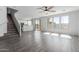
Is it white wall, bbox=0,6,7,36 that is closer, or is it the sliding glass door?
white wall, bbox=0,6,7,36

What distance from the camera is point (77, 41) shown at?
2518 mm

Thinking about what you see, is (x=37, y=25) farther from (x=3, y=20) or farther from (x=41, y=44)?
(x=3, y=20)

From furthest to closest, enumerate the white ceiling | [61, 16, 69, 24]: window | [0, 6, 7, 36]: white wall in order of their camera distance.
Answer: [61, 16, 69, 24]: window < the white ceiling < [0, 6, 7, 36]: white wall

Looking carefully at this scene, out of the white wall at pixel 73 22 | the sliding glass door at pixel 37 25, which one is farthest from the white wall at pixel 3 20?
the white wall at pixel 73 22

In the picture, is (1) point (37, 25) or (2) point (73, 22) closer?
(2) point (73, 22)

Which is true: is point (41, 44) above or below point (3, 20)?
below

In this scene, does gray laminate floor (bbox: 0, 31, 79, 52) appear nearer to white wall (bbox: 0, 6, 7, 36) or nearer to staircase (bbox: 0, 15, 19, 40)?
staircase (bbox: 0, 15, 19, 40)

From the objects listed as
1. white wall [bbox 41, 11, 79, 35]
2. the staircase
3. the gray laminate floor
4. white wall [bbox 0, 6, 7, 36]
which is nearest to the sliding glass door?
white wall [bbox 41, 11, 79, 35]

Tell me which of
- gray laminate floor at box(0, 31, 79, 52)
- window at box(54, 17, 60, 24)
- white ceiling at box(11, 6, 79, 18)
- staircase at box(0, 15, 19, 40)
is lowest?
gray laminate floor at box(0, 31, 79, 52)

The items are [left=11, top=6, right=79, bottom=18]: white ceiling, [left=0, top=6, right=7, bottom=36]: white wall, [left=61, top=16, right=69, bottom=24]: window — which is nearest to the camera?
[left=0, top=6, right=7, bottom=36]: white wall

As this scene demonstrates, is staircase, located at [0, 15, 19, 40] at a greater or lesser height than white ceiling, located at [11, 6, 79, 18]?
lesser

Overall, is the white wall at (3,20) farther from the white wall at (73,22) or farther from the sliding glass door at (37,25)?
A: the white wall at (73,22)

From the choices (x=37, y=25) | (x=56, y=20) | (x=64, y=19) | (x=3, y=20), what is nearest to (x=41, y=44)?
(x=37, y=25)
